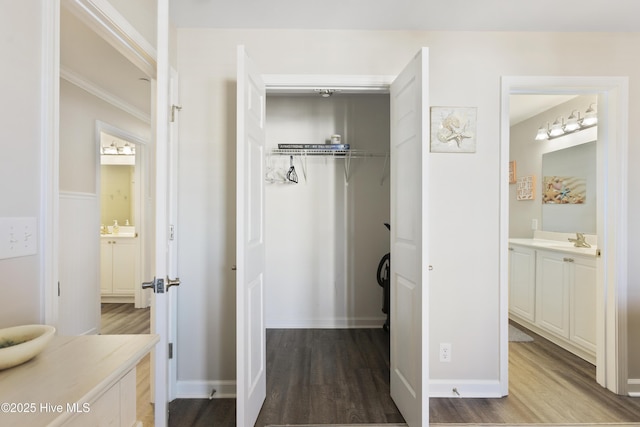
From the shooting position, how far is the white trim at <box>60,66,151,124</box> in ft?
8.65

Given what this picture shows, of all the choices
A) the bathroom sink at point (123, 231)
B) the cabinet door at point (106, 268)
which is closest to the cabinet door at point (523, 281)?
the bathroom sink at point (123, 231)

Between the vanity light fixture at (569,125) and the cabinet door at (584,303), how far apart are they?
4.50 ft

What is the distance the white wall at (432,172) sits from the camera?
2.03 metres

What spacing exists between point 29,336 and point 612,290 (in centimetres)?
310

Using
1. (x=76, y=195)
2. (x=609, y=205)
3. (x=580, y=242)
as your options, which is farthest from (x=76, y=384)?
(x=580, y=242)

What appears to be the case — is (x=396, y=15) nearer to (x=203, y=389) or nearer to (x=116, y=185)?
(x=203, y=389)

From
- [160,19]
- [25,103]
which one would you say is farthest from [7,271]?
[160,19]

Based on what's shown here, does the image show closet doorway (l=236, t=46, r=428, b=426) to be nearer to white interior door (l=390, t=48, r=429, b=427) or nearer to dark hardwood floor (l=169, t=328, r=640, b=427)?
white interior door (l=390, t=48, r=429, b=427)

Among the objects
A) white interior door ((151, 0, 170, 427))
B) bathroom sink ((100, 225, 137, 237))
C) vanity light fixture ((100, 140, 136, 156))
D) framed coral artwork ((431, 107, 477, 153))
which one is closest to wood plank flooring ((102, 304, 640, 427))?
white interior door ((151, 0, 170, 427))

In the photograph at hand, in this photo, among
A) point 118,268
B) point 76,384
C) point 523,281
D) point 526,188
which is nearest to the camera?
point 76,384

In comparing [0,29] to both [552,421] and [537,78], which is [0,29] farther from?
[552,421]

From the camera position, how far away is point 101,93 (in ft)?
9.87

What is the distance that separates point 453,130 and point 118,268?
4.45 meters

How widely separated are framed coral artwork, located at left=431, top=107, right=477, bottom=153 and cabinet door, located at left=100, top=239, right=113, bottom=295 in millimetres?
4357
